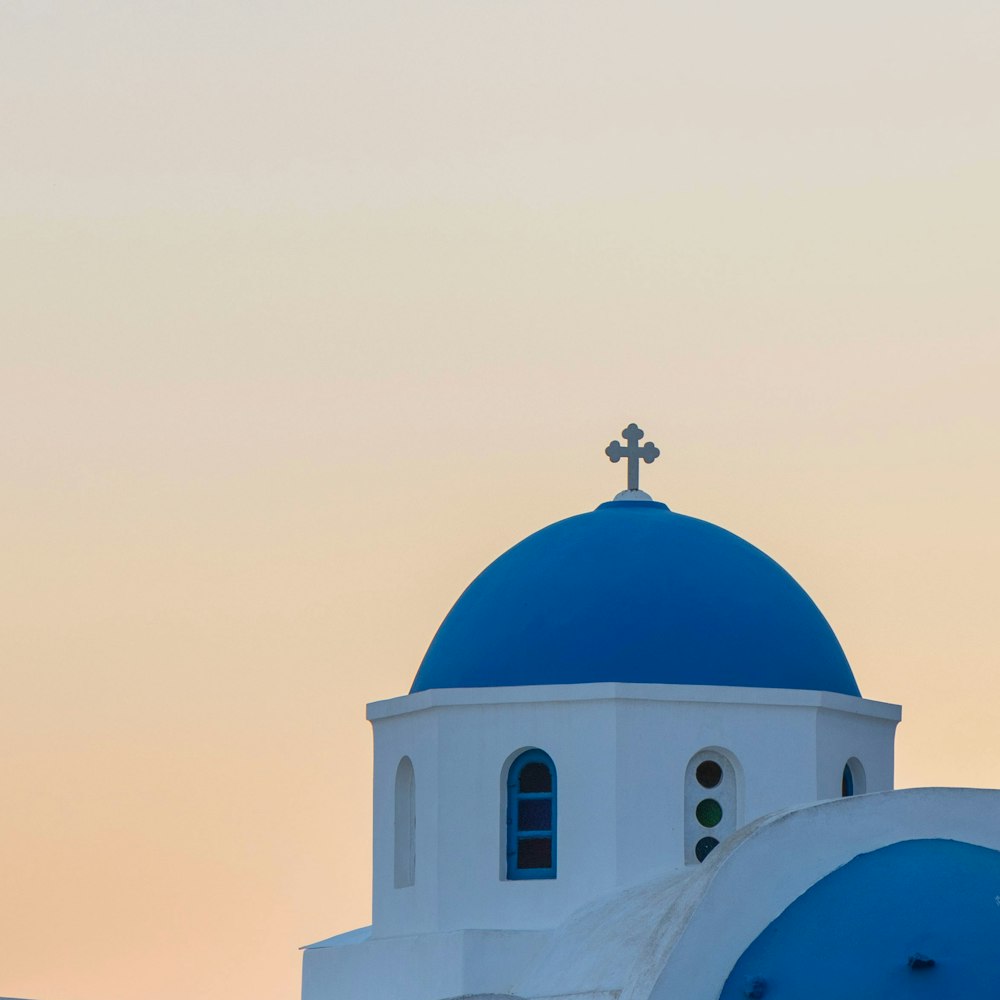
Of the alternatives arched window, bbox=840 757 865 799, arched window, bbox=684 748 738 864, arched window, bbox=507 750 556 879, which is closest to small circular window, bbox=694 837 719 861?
arched window, bbox=684 748 738 864

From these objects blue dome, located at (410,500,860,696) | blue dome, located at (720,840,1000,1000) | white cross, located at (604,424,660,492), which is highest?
white cross, located at (604,424,660,492)

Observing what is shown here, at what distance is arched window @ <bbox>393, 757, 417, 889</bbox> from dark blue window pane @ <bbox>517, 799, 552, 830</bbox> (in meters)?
1.11

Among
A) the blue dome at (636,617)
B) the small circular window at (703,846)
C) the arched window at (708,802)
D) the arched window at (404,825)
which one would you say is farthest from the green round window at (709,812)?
the arched window at (404,825)

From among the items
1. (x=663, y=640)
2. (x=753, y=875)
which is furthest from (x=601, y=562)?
(x=753, y=875)

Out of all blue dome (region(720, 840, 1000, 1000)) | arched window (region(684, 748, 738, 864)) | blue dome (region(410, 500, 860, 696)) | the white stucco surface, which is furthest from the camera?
blue dome (region(410, 500, 860, 696))

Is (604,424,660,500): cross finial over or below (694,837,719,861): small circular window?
over

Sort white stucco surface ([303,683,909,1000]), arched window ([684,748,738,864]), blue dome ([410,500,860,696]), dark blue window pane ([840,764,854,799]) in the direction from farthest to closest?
1. dark blue window pane ([840,764,854,799])
2. blue dome ([410,500,860,696])
3. arched window ([684,748,738,864])
4. white stucco surface ([303,683,909,1000])

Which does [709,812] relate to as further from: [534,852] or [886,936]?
[886,936]

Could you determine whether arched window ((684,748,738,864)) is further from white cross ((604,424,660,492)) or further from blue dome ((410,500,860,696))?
white cross ((604,424,660,492))

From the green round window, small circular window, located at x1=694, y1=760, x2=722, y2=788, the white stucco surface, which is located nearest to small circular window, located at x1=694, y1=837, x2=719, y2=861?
the green round window

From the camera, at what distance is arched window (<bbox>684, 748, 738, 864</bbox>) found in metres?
24.6

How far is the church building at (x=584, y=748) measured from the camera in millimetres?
24359

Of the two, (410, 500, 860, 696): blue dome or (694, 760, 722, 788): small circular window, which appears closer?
(694, 760, 722, 788): small circular window

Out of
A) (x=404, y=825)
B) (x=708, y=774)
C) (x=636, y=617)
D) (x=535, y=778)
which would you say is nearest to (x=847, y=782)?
(x=708, y=774)
